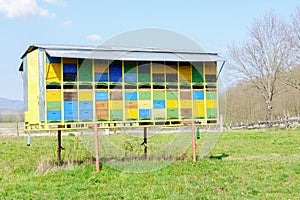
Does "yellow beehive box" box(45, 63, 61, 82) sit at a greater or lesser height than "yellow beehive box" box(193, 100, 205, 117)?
greater

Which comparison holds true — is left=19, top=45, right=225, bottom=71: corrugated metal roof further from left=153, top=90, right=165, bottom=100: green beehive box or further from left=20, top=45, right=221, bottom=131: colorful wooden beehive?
left=153, top=90, right=165, bottom=100: green beehive box

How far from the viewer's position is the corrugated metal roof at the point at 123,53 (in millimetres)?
13250

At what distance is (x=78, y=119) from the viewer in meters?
13.5

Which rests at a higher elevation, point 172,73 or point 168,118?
point 172,73

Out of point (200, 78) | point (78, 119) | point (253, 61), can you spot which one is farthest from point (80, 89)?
point (253, 61)

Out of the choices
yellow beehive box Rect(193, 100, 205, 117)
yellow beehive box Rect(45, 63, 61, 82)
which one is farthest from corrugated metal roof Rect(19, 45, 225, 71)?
yellow beehive box Rect(193, 100, 205, 117)

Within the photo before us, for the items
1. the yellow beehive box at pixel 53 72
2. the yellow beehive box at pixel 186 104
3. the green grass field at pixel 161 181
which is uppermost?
the yellow beehive box at pixel 53 72

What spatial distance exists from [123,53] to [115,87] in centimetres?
120

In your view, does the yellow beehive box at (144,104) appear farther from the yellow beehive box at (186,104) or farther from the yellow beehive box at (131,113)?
the yellow beehive box at (186,104)

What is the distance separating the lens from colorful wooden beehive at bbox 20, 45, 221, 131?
521 inches

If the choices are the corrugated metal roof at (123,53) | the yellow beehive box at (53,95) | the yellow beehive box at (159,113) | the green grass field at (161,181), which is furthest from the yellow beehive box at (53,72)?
the yellow beehive box at (159,113)

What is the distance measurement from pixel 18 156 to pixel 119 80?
776cm

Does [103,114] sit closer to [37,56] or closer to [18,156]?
[37,56]

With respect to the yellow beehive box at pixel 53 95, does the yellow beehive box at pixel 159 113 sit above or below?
below
